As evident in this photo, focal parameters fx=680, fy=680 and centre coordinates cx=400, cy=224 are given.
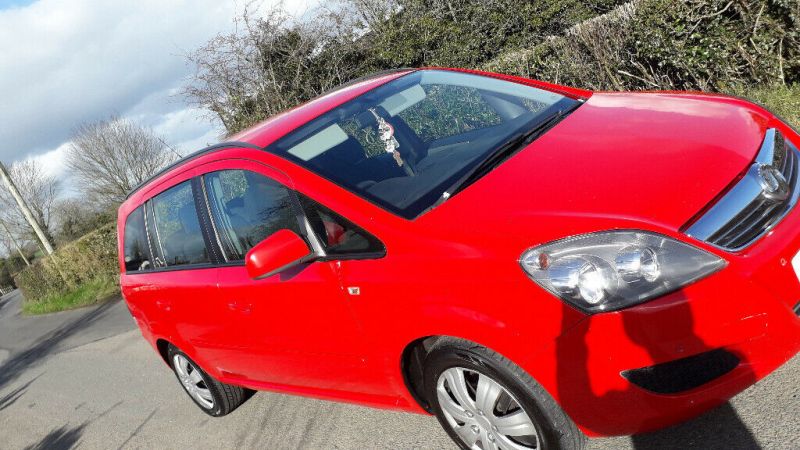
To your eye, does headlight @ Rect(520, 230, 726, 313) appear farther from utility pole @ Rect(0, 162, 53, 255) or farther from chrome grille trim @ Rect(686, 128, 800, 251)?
utility pole @ Rect(0, 162, 53, 255)

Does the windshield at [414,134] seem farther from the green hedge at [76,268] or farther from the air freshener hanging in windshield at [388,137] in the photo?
the green hedge at [76,268]

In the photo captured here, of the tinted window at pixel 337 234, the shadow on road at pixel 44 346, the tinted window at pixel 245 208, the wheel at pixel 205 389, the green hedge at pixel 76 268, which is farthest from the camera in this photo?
the green hedge at pixel 76 268

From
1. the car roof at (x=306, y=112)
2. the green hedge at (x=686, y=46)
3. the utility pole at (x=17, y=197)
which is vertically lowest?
the green hedge at (x=686, y=46)

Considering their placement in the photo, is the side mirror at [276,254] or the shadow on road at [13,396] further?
the shadow on road at [13,396]

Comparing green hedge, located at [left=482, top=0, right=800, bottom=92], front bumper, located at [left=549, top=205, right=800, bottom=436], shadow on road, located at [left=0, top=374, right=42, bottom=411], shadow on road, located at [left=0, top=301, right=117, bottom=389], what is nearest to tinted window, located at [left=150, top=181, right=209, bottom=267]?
front bumper, located at [left=549, top=205, right=800, bottom=436]

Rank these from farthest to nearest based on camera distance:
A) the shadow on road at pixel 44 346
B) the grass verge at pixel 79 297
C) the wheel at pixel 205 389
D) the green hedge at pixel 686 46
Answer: the grass verge at pixel 79 297, the shadow on road at pixel 44 346, the green hedge at pixel 686 46, the wheel at pixel 205 389

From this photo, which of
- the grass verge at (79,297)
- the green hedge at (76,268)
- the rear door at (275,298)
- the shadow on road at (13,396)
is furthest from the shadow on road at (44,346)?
the rear door at (275,298)

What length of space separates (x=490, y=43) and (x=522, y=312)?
37.2ft

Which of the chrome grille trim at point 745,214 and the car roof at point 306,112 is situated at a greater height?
the car roof at point 306,112

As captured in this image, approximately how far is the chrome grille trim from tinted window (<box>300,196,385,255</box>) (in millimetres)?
1276

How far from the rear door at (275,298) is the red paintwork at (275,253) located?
16 centimetres

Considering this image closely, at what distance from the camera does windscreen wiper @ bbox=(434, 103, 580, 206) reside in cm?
301

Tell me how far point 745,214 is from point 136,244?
410 centimetres

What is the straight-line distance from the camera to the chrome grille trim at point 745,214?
93.0 inches
